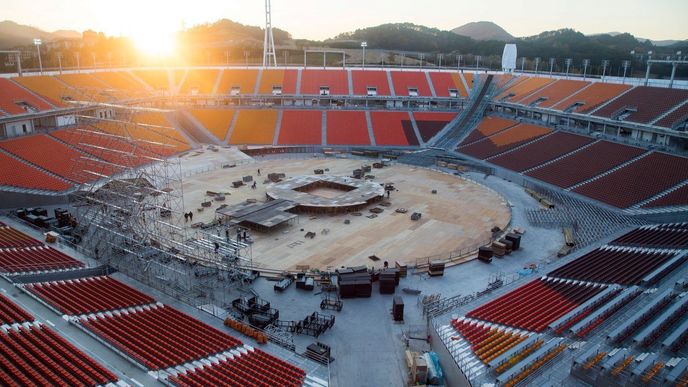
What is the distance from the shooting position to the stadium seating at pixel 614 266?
2627 cm

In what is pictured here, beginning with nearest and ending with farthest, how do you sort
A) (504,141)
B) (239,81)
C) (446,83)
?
(504,141)
(239,81)
(446,83)

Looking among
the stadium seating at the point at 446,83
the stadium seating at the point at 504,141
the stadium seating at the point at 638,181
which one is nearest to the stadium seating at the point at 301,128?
the stadium seating at the point at 504,141

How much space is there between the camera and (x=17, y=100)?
174 ft

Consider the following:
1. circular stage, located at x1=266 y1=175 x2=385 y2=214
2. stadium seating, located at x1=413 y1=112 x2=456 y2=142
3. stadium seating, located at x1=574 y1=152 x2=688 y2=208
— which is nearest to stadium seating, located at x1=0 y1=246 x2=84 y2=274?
circular stage, located at x1=266 y1=175 x2=385 y2=214

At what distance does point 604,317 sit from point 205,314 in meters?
19.2

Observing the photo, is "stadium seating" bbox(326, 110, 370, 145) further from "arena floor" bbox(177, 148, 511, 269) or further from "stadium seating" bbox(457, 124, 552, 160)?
"stadium seating" bbox(457, 124, 552, 160)

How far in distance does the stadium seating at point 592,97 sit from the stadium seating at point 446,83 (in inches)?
765

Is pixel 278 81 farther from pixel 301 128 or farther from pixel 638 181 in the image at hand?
pixel 638 181

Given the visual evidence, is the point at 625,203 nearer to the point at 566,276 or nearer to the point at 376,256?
the point at 566,276

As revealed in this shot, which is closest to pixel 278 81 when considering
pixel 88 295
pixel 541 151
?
pixel 541 151

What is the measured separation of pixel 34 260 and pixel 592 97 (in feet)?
211

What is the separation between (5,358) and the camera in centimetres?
1700

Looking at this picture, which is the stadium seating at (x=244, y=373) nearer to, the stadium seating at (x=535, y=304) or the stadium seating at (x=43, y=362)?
the stadium seating at (x=43, y=362)

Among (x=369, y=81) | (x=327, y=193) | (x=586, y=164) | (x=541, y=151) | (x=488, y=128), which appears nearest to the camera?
(x=327, y=193)
